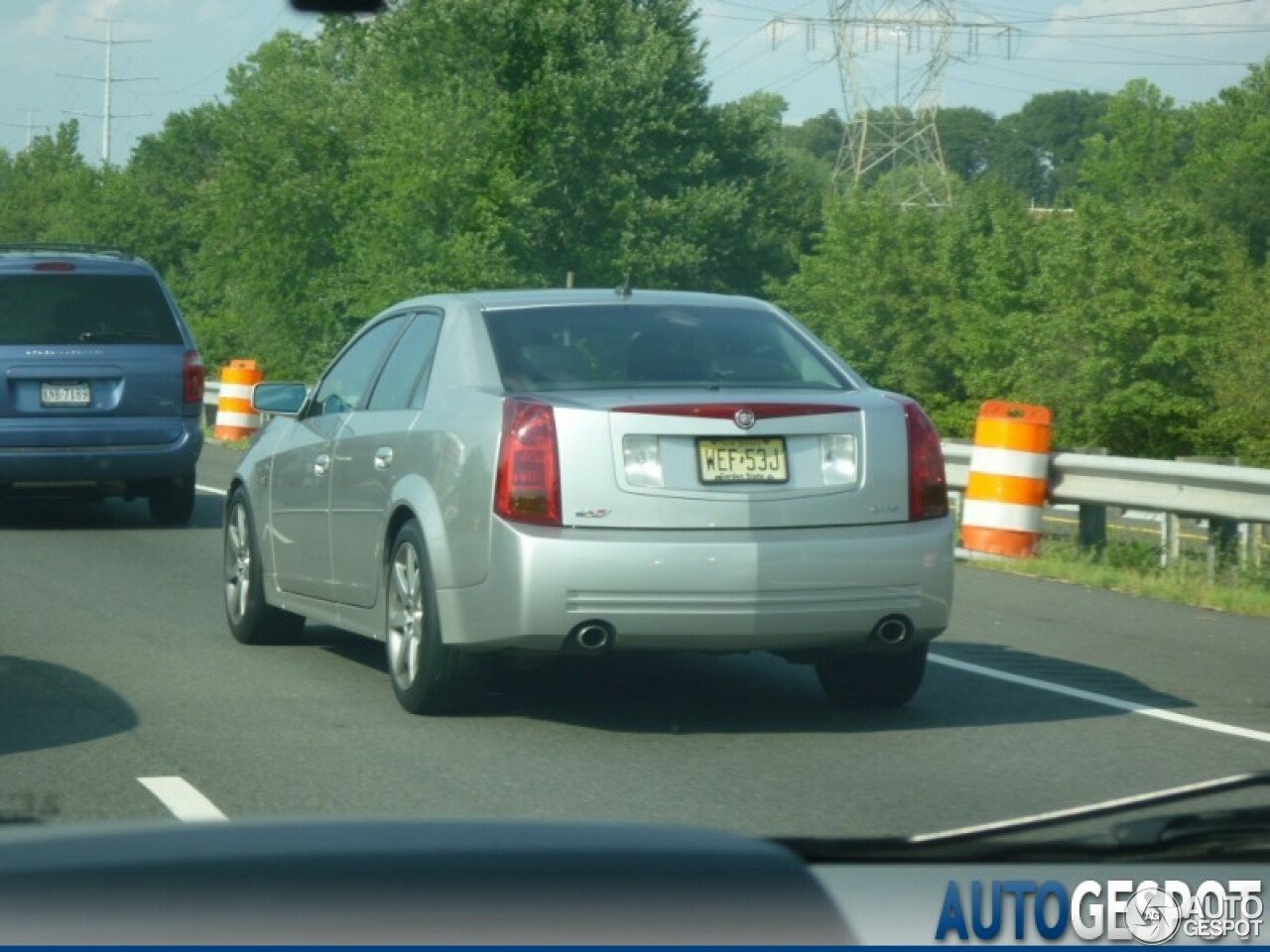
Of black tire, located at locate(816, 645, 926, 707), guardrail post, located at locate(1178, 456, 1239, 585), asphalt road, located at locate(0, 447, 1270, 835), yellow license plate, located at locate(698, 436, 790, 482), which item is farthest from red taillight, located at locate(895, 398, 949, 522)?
guardrail post, located at locate(1178, 456, 1239, 585)

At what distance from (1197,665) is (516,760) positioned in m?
4.01

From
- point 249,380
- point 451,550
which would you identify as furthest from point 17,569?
point 249,380

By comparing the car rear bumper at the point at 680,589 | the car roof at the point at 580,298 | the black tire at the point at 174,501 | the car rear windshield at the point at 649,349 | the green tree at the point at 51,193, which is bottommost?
the black tire at the point at 174,501

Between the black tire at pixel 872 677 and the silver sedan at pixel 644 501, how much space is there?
0.01 m

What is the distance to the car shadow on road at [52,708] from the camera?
7.77m

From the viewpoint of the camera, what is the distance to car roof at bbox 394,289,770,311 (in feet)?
28.7

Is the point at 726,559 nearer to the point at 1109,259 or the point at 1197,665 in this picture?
the point at 1197,665

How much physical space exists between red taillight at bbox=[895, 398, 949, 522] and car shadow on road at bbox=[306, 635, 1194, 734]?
798mm

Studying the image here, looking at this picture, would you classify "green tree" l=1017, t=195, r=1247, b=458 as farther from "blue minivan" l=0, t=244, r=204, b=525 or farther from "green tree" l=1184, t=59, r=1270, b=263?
"blue minivan" l=0, t=244, r=204, b=525

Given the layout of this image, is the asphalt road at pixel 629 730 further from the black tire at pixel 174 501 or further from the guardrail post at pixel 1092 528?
the black tire at pixel 174 501

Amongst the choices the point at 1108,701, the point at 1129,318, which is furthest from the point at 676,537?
the point at 1129,318

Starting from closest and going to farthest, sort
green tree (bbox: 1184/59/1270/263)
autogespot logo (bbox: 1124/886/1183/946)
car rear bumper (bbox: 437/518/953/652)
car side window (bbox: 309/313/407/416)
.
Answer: autogespot logo (bbox: 1124/886/1183/946)
car rear bumper (bbox: 437/518/953/652)
car side window (bbox: 309/313/407/416)
green tree (bbox: 1184/59/1270/263)

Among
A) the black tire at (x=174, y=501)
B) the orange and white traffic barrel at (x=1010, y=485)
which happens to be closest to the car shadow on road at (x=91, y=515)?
the black tire at (x=174, y=501)

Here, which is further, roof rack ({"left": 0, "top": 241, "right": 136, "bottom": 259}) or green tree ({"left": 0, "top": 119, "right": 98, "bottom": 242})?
green tree ({"left": 0, "top": 119, "right": 98, "bottom": 242})
